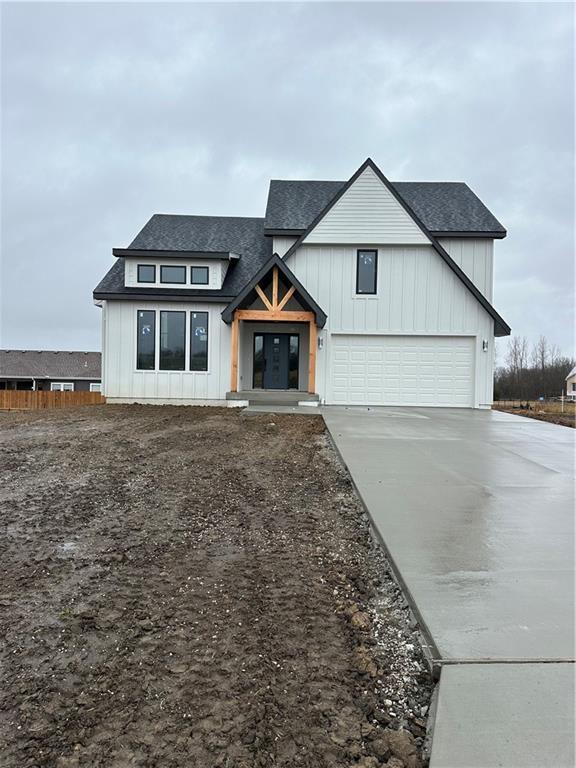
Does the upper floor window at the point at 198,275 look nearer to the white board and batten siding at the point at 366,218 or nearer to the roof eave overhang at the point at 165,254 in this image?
the roof eave overhang at the point at 165,254

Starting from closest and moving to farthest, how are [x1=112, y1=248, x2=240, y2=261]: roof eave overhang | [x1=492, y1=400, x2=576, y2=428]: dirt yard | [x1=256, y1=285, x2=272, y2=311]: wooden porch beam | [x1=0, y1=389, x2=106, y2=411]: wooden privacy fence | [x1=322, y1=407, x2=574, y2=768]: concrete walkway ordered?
[x1=322, y1=407, x2=574, y2=768]: concrete walkway < [x1=492, y1=400, x2=576, y2=428]: dirt yard < [x1=256, y1=285, x2=272, y2=311]: wooden porch beam < [x1=112, y1=248, x2=240, y2=261]: roof eave overhang < [x1=0, y1=389, x2=106, y2=411]: wooden privacy fence

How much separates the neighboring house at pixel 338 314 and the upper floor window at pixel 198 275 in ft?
0.11

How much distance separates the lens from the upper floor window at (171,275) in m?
16.3

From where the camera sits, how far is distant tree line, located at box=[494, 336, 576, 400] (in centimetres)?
3938

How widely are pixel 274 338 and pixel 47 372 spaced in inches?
1267

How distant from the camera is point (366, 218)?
15570 millimetres

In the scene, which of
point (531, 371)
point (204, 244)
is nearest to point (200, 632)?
point (204, 244)

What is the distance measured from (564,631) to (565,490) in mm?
3355

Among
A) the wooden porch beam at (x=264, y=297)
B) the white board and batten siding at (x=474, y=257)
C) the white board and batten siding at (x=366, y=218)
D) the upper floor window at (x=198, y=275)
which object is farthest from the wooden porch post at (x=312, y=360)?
the white board and batten siding at (x=474, y=257)

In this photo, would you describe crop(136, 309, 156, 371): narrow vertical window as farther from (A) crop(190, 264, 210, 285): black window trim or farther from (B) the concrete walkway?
(B) the concrete walkway

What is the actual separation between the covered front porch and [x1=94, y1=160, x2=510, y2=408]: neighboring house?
3.3 inches

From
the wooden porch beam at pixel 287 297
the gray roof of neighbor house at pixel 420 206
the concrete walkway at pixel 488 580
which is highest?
the gray roof of neighbor house at pixel 420 206

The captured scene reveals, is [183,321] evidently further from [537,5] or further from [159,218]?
[537,5]

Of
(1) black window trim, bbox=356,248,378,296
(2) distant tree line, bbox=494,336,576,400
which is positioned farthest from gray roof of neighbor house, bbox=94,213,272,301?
(2) distant tree line, bbox=494,336,576,400
